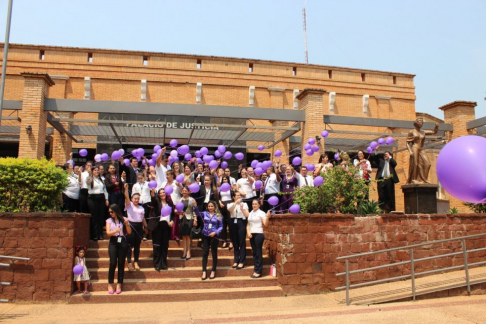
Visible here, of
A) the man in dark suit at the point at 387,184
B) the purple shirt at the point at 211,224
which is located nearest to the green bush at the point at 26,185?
the purple shirt at the point at 211,224

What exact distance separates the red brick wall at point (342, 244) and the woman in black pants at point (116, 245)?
3.22 metres

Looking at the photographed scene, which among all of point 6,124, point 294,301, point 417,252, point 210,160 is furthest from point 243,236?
point 6,124

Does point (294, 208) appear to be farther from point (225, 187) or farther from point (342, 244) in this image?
point (225, 187)

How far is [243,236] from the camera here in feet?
29.2

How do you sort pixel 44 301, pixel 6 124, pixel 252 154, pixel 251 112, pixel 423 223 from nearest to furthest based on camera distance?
pixel 44 301, pixel 423 223, pixel 251 112, pixel 6 124, pixel 252 154

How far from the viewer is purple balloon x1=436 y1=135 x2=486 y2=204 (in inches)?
278

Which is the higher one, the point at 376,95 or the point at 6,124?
the point at 376,95

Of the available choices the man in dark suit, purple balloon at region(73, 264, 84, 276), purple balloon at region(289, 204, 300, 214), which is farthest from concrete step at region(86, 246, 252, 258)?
the man in dark suit

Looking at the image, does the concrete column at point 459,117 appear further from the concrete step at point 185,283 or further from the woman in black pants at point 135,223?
the woman in black pants at point 135,223

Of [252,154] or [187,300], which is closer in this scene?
[187,300]

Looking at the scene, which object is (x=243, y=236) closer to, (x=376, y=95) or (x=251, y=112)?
(x=251, y=112)

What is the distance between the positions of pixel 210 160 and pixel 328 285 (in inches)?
177

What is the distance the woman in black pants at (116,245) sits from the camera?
7.77 metres

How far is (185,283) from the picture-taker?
27.0 feet
